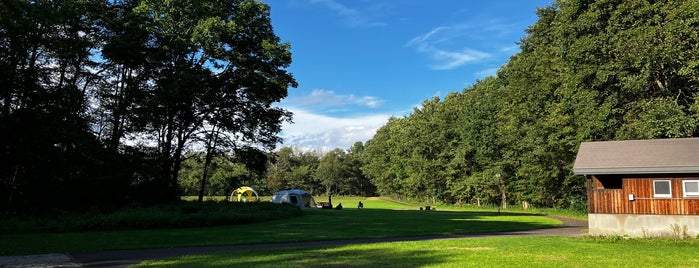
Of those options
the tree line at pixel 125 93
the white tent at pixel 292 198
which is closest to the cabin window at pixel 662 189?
the tree line at pixel 125 93

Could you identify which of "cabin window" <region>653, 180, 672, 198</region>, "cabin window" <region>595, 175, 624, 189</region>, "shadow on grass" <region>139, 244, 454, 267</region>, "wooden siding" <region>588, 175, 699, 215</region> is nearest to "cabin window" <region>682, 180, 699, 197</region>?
"wooden siding" <region>588, 175, 699, 215</region>

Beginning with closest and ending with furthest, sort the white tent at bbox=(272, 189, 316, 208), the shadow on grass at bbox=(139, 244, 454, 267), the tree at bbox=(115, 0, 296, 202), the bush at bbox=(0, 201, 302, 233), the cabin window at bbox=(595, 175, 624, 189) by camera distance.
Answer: the shadow on grass at bbox=(139, 244, 454, 267) < the bush at bbox=(0, 201, 302, 233) < the cabin window at bbox=(595, 175, 624, 189) < the tree at bbox=(115, 0, 296, 202) < the white tent at bbox=(272, 189, 316, 208)

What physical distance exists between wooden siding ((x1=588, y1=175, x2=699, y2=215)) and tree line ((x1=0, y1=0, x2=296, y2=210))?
22973 mm

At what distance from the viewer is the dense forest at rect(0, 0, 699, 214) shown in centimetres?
2623

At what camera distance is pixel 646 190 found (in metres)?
20.0

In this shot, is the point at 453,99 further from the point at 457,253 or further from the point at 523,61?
the point at 457,253

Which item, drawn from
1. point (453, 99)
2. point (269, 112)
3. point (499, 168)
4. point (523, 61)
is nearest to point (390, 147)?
point (453, 99)

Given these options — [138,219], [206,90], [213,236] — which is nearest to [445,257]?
[213,236]

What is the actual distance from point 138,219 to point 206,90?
1337 centimetres

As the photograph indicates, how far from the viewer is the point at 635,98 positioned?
3098cm

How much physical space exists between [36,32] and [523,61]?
40.8 m

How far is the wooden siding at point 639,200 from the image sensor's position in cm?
1930

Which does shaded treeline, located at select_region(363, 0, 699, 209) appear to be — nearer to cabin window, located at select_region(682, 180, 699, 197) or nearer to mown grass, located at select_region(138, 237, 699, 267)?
cabin window, located at select_region(682, 180, 699, 197)

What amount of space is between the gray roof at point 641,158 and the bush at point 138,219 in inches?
695
